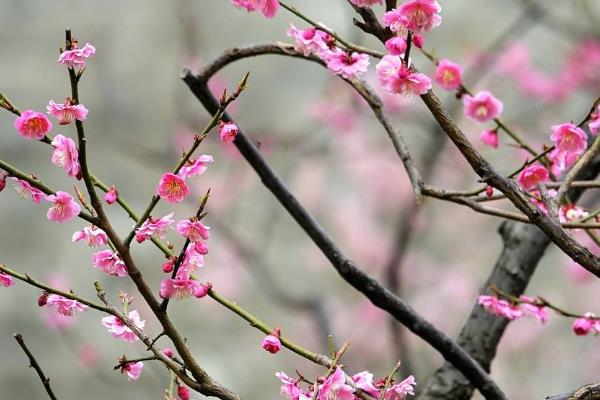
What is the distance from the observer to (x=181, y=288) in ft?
3.07

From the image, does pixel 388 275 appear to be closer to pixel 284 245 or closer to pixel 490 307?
pixel 490 307

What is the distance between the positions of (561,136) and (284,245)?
4.42m

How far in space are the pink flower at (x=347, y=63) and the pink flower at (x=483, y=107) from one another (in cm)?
27

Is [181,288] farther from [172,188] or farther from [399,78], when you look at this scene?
[399,78]

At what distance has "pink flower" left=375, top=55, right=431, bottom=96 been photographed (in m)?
0.95

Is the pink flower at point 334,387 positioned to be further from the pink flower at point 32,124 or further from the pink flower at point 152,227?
the pink flower at point 32,124

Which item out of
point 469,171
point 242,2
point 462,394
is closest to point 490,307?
point 462,394

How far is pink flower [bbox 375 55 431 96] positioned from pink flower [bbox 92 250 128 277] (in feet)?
1.20

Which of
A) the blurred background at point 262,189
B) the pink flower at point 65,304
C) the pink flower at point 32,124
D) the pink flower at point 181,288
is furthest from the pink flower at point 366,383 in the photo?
the blurred background at point 262,189

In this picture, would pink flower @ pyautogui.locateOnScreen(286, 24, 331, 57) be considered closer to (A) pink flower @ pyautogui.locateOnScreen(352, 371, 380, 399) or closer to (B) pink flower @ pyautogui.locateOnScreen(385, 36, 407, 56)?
(B) pink flower @ pyautogui.locateOnScreen(385, 36, 407, 56)

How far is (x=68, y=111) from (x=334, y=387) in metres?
0.40

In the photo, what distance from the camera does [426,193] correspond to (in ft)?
3.44

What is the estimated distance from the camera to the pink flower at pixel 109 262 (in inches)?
36.5

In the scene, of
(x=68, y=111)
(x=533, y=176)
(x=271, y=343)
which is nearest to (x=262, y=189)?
(x=533, y=176)
